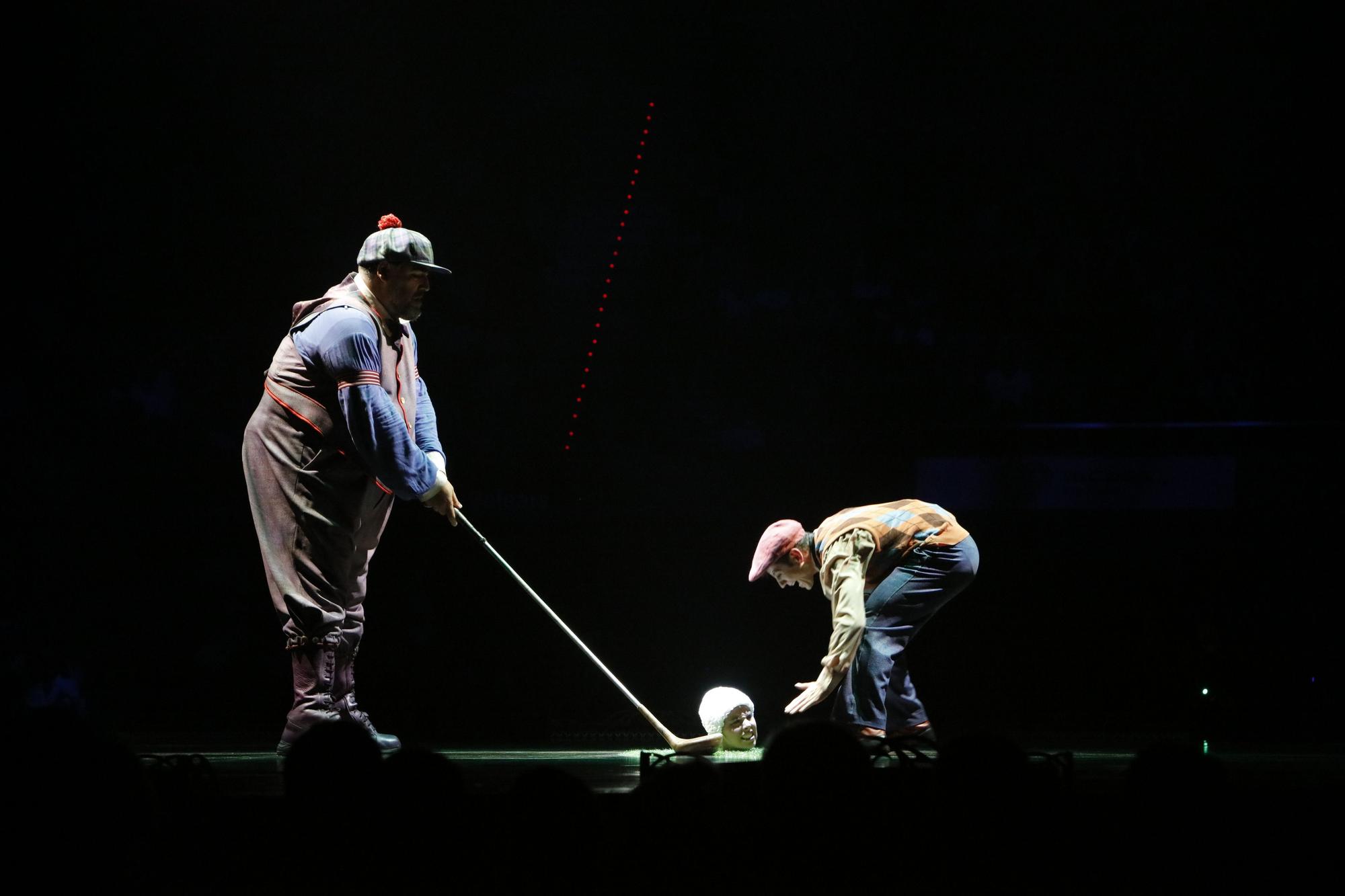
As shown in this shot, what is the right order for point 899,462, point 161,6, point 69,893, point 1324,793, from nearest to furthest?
1. point 69,893
2. point 1324,793
3. point 161,6
4. point 899,462

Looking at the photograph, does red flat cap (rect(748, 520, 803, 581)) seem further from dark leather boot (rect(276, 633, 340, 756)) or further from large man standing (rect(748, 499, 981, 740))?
dark leather boot (rect(276, 633, 340, 756))

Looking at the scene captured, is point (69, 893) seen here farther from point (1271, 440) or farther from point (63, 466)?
point (1271, 440)

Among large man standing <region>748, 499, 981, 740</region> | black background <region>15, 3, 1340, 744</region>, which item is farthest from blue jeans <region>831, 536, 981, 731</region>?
black background <region>15, 3, 1340, 744</region>

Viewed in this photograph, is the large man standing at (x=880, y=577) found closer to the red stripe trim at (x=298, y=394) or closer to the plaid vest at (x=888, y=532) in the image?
the plaid vest at (x=888, y=532)

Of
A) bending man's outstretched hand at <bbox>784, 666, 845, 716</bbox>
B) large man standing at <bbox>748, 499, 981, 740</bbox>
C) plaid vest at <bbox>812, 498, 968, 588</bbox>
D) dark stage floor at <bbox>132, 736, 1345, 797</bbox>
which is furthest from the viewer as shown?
plaid vest at <bbox>812, 498, 968, 588</bbox>

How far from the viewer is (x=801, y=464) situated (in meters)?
4.87

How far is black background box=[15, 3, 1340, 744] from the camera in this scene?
4.62 m

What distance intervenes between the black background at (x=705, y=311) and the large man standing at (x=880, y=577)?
1202 millimetres

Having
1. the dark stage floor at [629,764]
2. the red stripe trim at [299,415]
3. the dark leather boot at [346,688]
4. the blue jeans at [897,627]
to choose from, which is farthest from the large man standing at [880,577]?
the red stripe trim at [299,415]

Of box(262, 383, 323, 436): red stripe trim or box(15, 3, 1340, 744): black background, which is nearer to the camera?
box(262, 383, 323, 436): red stripe trim

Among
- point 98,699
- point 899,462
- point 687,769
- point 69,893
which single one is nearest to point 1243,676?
point 899,462

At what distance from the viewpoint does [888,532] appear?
358 cm

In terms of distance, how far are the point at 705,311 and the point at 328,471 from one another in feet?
7.12

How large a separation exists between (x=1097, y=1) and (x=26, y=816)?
467cm
